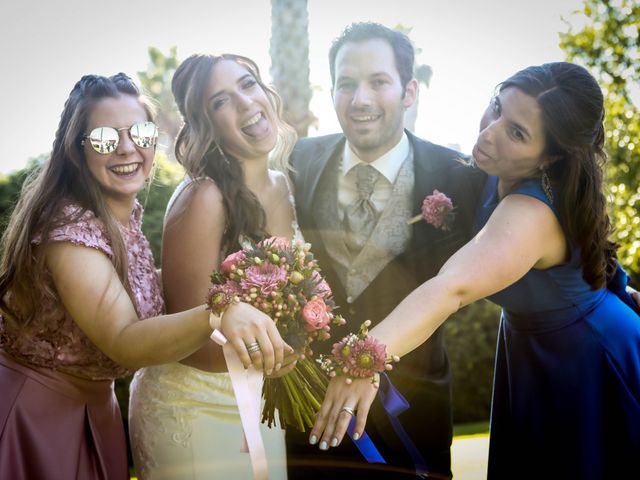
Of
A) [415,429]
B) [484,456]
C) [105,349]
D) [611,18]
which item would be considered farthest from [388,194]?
[611,18]

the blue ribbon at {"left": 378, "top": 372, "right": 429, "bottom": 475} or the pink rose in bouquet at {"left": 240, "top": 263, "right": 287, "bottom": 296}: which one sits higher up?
the pink rose in bouquet at {"left": 240, "top": 263, "right": 287, "bottom": 296}

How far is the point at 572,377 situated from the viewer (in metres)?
3.13

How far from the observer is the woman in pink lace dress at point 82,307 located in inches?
104

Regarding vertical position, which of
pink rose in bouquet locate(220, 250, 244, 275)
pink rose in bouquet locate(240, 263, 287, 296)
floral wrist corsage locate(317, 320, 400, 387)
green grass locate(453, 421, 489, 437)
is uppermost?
pink rose in bouquet locate(220, 250, 244, 275)

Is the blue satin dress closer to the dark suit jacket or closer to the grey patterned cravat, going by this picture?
the dark suit jacket

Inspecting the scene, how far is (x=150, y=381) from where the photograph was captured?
10.6 feet

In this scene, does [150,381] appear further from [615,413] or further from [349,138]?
[615,413]

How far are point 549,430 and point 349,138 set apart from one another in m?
1.72

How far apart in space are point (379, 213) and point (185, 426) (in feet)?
4.78

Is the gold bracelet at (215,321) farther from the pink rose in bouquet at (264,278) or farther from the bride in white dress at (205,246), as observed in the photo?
the bride in white dress at (205,246)

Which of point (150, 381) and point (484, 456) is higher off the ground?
point (150, 381)

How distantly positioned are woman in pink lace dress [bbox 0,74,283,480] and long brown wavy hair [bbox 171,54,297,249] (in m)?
0.31

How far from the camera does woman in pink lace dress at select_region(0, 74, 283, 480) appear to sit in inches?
104

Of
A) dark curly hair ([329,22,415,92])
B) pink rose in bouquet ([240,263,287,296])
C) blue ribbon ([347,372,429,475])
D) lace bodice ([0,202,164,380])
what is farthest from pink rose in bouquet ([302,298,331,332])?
dark curly hair ([329,22,415,92])
